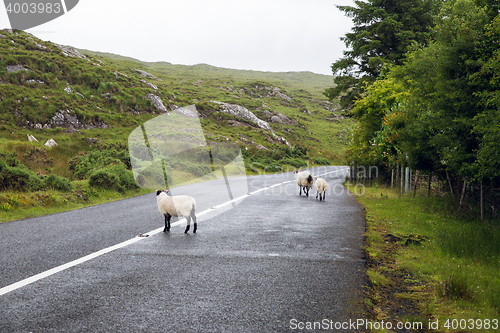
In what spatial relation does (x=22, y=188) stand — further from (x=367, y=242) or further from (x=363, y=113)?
(x=363, y=113)

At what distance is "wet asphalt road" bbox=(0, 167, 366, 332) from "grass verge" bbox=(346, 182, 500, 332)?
384 millimetres

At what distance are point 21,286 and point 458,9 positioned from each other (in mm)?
11262

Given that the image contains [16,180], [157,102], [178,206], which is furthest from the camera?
[157,102]

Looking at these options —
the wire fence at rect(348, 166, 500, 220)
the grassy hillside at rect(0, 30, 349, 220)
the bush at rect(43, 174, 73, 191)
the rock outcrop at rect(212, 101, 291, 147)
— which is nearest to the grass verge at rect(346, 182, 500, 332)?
the wire fence at rect(348, 166, 500, 220)

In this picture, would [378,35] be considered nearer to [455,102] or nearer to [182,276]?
[455,102]

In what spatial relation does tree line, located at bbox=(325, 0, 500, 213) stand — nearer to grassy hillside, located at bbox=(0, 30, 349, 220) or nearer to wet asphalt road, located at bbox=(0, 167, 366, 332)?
wet asphalt road, located at bbox=(0, 167, 366, 332)

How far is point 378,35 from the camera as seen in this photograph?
27.8 meters

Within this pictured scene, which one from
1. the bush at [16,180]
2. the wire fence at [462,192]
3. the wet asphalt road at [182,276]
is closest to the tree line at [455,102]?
the wire fence at [462,192]

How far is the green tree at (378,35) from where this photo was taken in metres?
26.4

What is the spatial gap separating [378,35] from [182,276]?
91.2ft

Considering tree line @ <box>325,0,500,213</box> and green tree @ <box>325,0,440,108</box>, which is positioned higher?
green tree @ <box>325,0,440,108</box>

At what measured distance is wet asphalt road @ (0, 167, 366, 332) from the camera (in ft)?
12.4

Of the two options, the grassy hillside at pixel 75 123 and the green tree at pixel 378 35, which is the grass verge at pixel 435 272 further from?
the green tree at pixel 378 35

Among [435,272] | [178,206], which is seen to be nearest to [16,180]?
[178,206]
